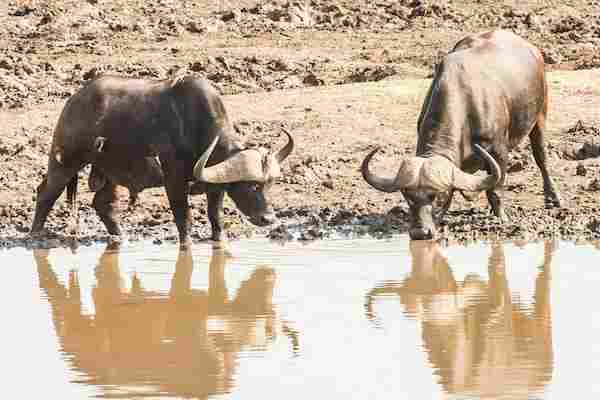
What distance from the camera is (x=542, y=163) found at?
1545 centimetres

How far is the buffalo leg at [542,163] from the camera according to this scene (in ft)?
49.5

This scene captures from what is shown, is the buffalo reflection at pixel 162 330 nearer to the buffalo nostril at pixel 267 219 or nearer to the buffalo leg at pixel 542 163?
the buffalo nostril at pixel 267 219

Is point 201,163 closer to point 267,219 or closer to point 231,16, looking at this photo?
point 267,219

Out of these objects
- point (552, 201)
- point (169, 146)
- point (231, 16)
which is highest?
point (231, 16)

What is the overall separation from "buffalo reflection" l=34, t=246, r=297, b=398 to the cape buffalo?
824 mm

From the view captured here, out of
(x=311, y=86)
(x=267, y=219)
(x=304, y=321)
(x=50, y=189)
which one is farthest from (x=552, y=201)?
(x=311, y=86)

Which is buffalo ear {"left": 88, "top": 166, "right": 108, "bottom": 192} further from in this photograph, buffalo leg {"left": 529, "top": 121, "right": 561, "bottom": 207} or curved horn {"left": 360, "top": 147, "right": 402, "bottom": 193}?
buffalo leg {"left": 529, "top": 121, "right": 561, "bottom": 207}

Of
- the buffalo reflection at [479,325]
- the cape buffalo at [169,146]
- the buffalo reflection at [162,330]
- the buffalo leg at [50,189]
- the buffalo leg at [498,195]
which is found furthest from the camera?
the buffalo leg at [50,189]

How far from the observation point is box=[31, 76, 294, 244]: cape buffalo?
43.6 feet

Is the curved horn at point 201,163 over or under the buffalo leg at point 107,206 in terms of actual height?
over

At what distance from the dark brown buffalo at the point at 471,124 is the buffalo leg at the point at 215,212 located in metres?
1.30

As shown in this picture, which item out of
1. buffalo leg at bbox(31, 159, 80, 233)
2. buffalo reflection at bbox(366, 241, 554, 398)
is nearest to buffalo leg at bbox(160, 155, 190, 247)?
buffalo leg at bbox(31, 159, 80, 233)

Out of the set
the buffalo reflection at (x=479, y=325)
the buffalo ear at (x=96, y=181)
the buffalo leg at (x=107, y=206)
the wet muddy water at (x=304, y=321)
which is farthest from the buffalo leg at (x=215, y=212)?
the buffalo reflection at (x=479, y=325)

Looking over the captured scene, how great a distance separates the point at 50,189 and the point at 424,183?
3.50 metres
